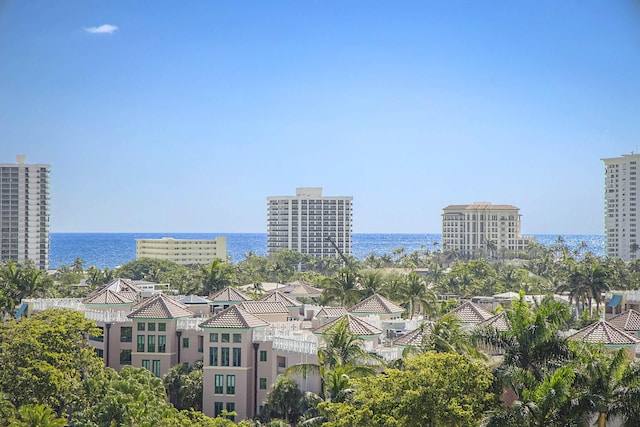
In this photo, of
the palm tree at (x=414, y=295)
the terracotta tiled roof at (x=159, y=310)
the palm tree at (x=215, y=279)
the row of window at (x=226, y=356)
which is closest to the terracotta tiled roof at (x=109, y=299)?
the terracotta tiled roof at (x=159, y=310)

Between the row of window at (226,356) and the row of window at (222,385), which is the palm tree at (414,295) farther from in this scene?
the row of window at (222,385)

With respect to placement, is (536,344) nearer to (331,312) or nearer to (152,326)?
(331,312)

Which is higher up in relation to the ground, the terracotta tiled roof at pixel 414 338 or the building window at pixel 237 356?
the terracotta tiled roof at pixel 414 338

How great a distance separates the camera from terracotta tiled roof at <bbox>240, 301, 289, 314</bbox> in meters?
31.1

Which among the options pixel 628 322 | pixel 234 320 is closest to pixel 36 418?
pixel 234 320

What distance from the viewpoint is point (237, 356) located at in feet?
90.0

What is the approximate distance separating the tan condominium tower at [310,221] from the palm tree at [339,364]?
99.7 m

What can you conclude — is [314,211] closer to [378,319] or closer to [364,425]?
[378,319]

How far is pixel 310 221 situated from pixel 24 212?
126 ft

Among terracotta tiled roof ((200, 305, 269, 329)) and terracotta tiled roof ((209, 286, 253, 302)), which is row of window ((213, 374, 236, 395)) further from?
terracotta tiled roof ((209, 286, 253, 302))

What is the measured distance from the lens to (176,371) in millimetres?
28734

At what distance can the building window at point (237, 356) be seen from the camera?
89.9 ft

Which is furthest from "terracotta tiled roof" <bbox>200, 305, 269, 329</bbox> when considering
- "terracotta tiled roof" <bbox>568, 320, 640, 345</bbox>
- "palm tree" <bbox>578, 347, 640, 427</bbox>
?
"palm tree" <bbox>578, 347, 640, 427</bbox>

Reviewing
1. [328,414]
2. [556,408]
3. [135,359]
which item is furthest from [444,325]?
[135,359]
